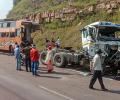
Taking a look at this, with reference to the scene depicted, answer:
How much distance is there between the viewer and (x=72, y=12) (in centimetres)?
4284

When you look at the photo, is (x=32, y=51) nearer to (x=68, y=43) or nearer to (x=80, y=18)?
(x=68, y=43)

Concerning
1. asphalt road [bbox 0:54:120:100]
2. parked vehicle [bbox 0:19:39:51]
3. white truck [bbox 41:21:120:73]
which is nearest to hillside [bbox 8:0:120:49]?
parked vehicle [bbox 0:19:39:51]

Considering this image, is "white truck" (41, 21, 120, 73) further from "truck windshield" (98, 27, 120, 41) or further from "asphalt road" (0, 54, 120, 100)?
"asphalt road" (0, 54, 120, 100)

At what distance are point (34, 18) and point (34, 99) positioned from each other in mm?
33719

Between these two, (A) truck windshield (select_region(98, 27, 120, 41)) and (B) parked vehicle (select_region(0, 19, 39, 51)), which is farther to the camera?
(B) parked vehicle (select_region(0, 19, 39, 51))

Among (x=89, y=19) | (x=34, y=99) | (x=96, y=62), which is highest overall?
(x=89, y=19)

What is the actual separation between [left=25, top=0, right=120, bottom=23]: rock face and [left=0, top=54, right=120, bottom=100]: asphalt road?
50.7ft

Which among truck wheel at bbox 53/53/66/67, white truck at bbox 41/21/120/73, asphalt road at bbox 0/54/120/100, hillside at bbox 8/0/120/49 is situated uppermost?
hillside at bbox 8/0/120/49

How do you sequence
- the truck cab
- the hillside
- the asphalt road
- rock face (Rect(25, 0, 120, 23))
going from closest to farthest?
1. the asphalt road
2. the truck cab
3. the hillside
4. rock face (Rect(25, 0, 120, 23))

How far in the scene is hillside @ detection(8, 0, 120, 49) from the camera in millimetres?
38281

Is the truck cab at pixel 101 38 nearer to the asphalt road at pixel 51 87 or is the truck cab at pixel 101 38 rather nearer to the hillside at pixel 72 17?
the asphalt road at pixel 51 87

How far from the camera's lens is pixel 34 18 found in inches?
1893

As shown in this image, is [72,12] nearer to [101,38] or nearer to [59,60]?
[59,60]

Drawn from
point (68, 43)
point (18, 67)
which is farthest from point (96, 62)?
point (68, 43)
